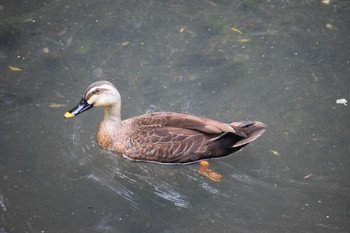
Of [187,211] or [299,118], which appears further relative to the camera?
[299,118]

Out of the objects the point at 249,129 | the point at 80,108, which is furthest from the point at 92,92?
the point at 249,129

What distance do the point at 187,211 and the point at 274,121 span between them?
76.9 inches

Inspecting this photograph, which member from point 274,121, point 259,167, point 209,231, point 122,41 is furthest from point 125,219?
point 122,41

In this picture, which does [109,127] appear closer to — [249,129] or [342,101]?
[249,129]

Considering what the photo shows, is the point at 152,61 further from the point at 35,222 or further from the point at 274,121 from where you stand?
the point at 35,222

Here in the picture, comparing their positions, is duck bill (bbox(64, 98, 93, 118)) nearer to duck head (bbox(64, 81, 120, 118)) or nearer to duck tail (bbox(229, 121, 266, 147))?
duck head (bbox(64, 81, 120, 118))

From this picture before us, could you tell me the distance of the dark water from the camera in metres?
6.27

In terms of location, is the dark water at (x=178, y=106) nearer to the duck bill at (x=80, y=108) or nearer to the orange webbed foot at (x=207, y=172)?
the orange webbed foot at (x=207, y=172)

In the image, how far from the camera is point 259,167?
6.83 meters

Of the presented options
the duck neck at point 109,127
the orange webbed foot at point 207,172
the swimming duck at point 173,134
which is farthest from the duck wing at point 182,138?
the duck neck at point 109,127

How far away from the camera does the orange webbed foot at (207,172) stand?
265 inches

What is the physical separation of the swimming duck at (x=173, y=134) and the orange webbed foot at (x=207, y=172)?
0.36 feet

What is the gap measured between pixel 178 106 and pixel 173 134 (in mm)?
857

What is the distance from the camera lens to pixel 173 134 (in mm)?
6891
